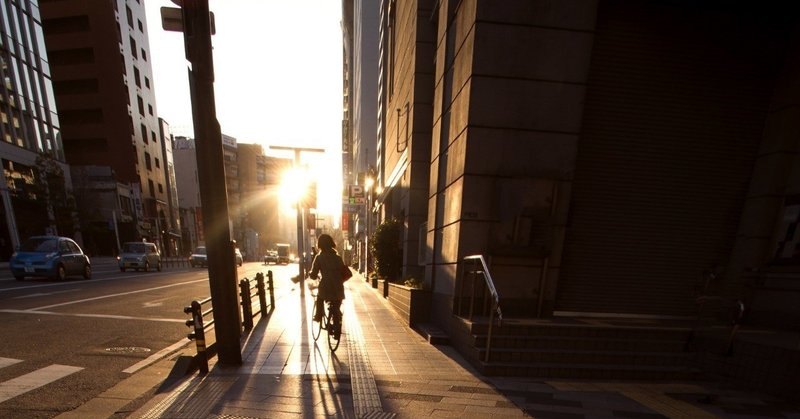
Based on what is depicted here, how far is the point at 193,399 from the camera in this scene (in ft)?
11.7

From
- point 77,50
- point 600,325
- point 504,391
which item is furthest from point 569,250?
point 77,50

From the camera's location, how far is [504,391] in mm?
4051

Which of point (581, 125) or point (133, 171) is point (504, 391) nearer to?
point (581, 125)

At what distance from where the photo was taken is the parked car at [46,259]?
1233cm

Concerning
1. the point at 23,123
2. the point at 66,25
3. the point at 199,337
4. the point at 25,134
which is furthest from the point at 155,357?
the point at 66,25

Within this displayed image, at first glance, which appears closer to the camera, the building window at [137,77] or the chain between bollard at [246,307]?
the chain between bollard at [246,307]

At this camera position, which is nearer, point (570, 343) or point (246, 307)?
point (570, 343)

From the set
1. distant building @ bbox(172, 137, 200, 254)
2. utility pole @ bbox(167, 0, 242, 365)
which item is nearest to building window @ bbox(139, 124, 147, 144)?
distant building @ bbox(172, 137, 200, 254)

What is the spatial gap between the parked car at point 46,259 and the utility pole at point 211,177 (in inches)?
531

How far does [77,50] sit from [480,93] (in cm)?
5497

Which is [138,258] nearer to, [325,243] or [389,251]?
[389,251]

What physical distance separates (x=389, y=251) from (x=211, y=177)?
8253 mm

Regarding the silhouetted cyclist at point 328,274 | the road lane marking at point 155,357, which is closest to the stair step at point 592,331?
the silhouetted cyclist at point 328,274

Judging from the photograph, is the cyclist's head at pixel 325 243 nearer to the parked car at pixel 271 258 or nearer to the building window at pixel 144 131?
the parked car at pixel 271 258
